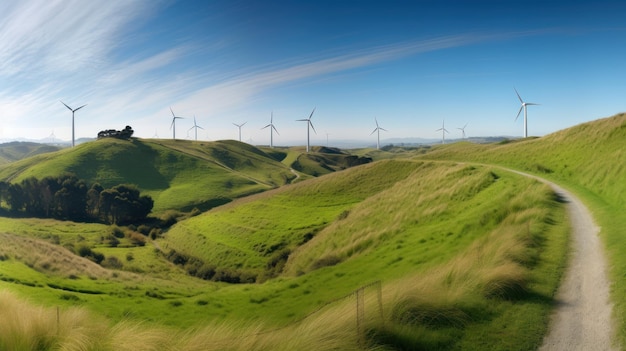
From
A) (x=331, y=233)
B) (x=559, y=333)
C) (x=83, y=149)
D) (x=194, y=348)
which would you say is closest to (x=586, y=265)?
(x=559, y=333)

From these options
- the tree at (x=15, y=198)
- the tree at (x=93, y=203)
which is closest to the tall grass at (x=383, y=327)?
the tree at (x=93, y=203)

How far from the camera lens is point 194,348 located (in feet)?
23.5

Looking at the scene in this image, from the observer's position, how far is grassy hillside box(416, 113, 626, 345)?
13.3 m

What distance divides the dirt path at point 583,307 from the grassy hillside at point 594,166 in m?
0.27

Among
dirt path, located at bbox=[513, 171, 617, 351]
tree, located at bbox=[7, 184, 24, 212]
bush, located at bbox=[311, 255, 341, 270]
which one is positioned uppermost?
dirt path, located at bbox=[513, 171, 617, 351]

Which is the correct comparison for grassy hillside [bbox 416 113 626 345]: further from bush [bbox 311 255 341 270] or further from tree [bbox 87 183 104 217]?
tree [bbox 87 183 104 217]

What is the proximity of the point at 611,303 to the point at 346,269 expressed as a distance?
49.1ft

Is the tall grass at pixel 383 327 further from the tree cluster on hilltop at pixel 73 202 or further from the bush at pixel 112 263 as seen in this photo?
the tree cluster on hilltop at pixel 73 202

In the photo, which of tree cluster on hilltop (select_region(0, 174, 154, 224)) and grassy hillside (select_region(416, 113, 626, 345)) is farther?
tree cluster on hilltop (select_region(0, 174, 154, 224))

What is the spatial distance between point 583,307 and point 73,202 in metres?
88.6

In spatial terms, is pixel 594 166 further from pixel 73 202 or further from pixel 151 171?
pixel 151 171

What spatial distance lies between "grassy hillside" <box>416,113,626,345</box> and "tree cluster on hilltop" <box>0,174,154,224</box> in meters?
66.6

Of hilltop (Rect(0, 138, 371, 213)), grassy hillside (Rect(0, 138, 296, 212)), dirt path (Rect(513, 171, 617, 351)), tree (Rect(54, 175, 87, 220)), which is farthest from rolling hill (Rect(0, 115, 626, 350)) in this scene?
hilltop (Rect(0, 138, 371, 213))

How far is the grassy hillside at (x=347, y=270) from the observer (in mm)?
7980
